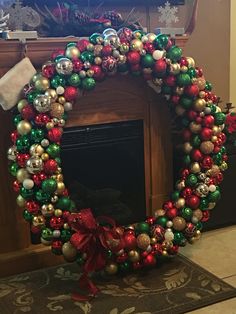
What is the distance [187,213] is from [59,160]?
72 cm

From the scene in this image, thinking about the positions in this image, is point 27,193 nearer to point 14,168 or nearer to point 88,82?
point 14,168

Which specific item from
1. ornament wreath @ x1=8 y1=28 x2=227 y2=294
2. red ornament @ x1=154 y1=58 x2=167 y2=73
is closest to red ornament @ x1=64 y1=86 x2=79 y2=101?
ornament wreath @ x1=8 y1=28 x2=227 y2=294

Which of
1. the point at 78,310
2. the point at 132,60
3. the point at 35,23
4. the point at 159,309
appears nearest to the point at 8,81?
the point at 35,23

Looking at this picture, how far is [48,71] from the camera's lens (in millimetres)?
2223

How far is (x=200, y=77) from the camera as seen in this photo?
252cm

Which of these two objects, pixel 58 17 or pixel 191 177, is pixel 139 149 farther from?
pixel 58 17

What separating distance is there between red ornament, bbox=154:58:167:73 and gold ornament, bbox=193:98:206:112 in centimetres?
25

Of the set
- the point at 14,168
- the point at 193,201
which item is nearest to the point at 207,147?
the point at 193,201

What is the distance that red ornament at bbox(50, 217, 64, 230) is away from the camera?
7.36 ft

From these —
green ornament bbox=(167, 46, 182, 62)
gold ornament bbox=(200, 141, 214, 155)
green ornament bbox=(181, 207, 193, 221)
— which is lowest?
green ornament bbox=(181, 207, 193, 221)

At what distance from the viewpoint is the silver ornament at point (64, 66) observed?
7.22 ft

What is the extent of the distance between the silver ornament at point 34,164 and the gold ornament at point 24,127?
129 mm

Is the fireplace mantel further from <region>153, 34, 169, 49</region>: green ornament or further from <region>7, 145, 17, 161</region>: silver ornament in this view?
<region>153, 34, 169, 49</region>: green ornament

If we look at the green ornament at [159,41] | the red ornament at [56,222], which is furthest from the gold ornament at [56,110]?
the green ornament at [159,41]
